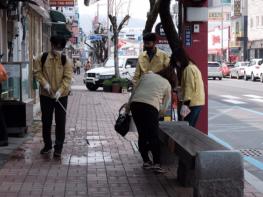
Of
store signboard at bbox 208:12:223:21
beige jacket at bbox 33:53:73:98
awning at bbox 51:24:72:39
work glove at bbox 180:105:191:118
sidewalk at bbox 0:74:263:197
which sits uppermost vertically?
store signboard at bbox 208:12:223:21

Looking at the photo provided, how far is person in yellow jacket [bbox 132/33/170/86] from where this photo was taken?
28.2 ft

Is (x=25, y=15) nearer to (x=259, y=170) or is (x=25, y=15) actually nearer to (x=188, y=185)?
(x=259, y=170)

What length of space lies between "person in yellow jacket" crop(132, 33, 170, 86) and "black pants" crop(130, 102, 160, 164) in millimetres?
841

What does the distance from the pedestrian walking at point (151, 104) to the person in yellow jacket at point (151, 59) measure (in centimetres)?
48

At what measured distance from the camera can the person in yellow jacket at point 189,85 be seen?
27.4 feet

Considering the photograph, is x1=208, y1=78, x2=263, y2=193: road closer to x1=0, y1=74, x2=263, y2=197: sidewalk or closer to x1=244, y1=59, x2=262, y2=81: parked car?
x1=0, y1=74, x2=263, y2=197: sidewalk

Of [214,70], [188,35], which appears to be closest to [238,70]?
[214,70]

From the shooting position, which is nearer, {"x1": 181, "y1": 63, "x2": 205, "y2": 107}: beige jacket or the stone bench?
the stone bench

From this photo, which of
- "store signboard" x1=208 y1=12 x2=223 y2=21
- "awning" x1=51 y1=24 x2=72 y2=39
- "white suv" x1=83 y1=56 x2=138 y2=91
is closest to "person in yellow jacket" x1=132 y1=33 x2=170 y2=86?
"awning" x1=51 y1=24 x2=72 y2=39

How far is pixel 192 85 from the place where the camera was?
8.41 m

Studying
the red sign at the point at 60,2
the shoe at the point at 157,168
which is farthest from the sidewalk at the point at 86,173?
the red sign at the point at 60,2

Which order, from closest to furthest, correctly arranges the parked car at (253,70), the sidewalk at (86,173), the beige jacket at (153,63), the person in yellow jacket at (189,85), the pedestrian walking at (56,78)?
the sidewalk at (86,173)
the person in yellow jacket at (189,85)
the beige jacket at (153,63)
the pedestrian walking at (56,78)
the parked car at (253,70)

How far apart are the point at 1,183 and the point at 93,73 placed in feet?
79.5

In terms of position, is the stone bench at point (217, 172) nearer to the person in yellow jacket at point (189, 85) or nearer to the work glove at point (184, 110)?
the work glove at point (184, 110)
